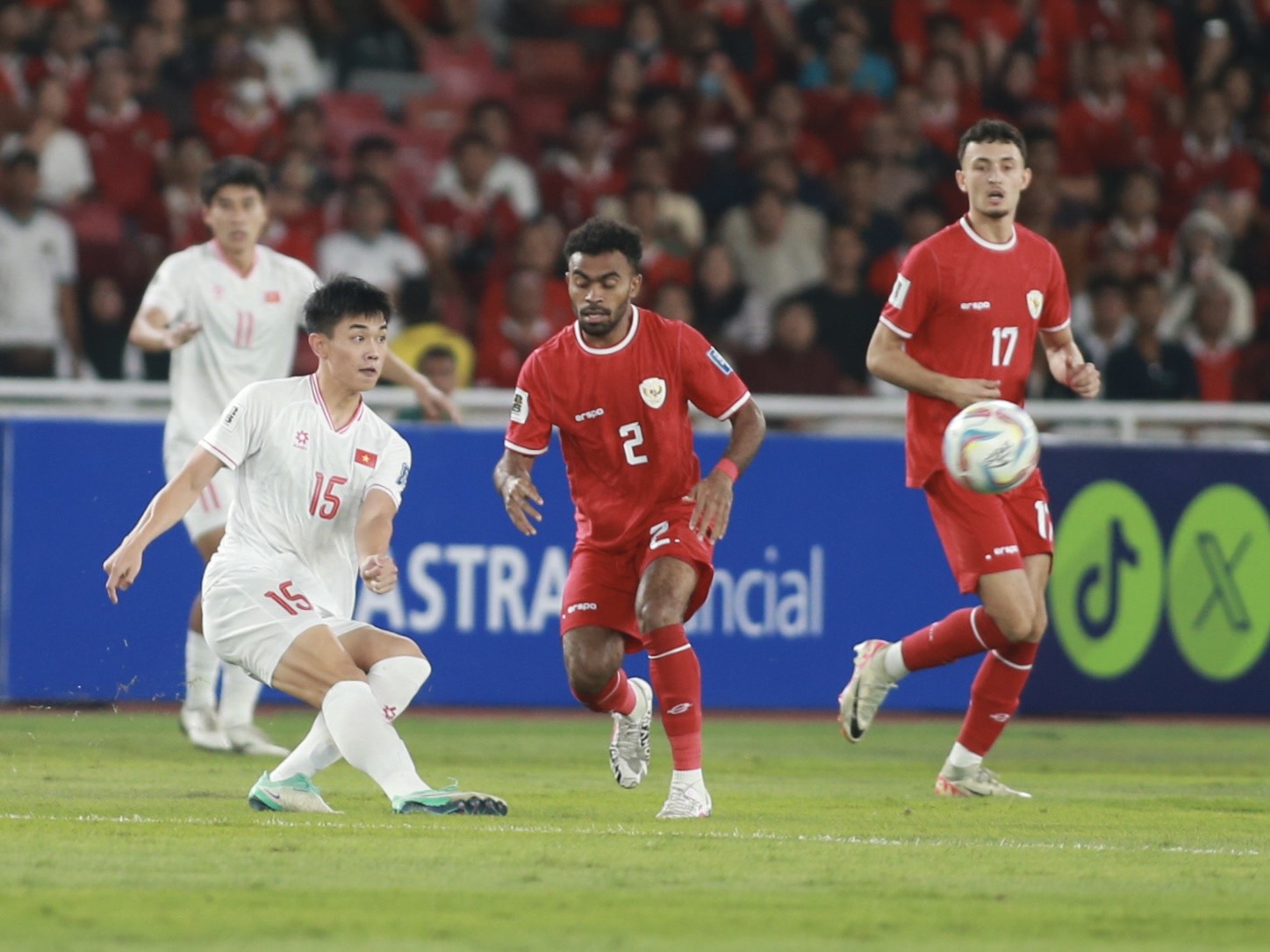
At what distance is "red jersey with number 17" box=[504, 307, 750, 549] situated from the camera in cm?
774

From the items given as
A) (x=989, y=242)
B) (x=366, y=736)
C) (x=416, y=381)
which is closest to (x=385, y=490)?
(x=366, y=736)

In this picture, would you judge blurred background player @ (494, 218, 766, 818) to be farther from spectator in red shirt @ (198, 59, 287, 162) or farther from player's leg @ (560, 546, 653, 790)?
spectator in red shirt @ (198, 59, 287, 162)

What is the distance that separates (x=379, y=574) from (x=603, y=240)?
1.46m

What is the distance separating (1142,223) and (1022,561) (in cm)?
Answer: 854

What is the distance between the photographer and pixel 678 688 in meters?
7.38

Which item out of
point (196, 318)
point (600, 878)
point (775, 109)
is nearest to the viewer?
point (600, 878)

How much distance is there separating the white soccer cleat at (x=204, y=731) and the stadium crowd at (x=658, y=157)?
3.04m

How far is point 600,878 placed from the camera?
18.8ft

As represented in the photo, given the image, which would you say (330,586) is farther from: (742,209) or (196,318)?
(742,209)

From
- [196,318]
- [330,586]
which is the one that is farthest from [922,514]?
[330,586]

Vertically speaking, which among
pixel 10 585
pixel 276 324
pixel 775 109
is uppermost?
pixel 775 109

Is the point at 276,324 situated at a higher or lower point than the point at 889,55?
lower

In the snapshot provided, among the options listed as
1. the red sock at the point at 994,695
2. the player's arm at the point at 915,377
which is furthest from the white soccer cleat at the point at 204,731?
the player's arm at the point at 915,377

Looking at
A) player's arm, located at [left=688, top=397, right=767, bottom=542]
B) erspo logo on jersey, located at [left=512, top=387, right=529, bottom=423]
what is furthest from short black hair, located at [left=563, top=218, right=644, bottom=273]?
player's arm, located at [left=688, top=397, right=767, bottom=542]
